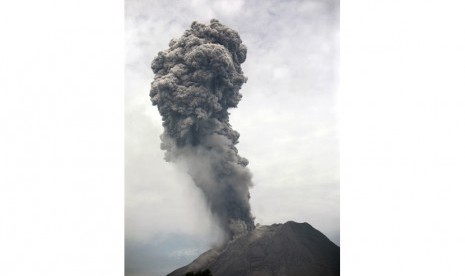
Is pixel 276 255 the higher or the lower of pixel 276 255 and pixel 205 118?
the lower

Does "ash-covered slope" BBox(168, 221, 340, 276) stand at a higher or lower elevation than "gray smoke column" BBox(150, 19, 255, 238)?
lower

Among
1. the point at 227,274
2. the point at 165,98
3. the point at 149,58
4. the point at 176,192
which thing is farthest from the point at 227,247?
the point at 149,58

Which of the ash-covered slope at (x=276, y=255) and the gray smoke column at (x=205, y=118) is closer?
the ash-covered slope at (x=276, y=255)

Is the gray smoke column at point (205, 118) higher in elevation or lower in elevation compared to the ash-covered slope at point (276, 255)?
higher

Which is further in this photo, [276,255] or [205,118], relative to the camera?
[205,118]

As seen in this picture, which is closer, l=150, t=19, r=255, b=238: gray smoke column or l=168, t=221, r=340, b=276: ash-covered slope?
l=168, t=221, r=340, b=276: ash-covered slope
